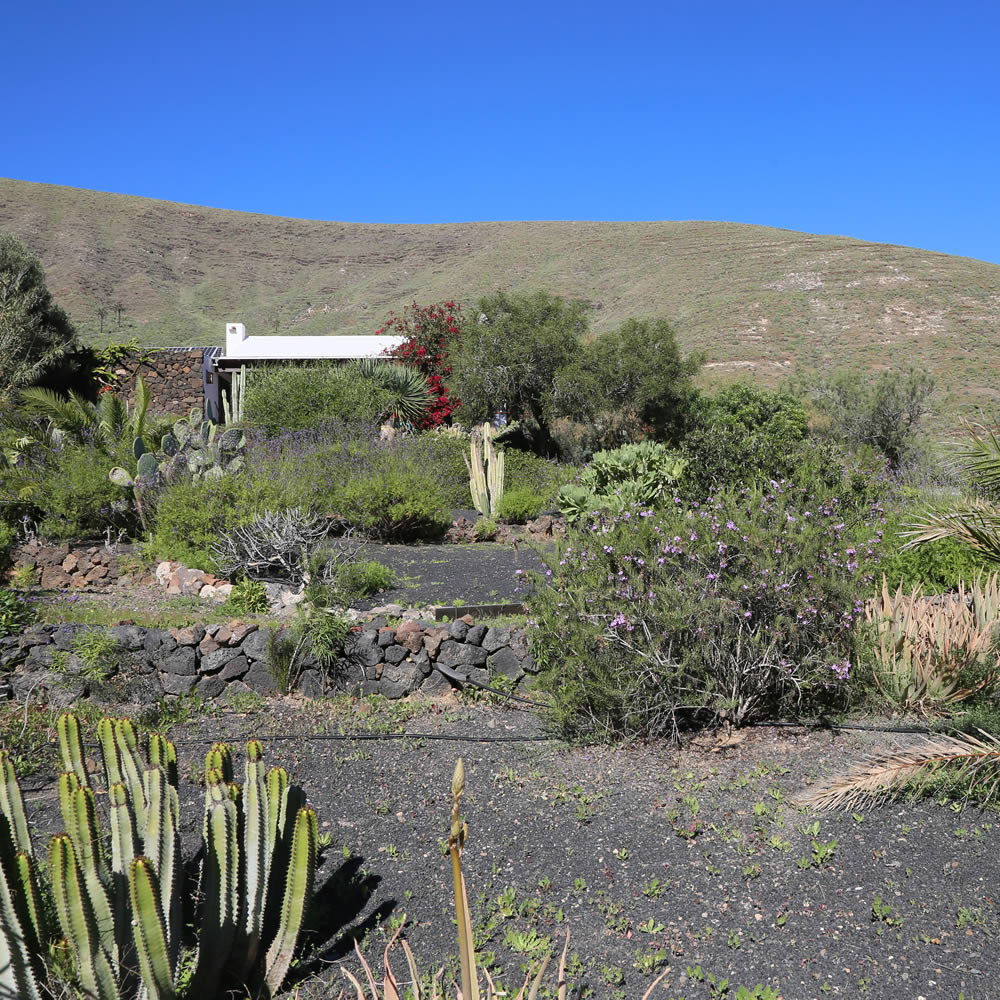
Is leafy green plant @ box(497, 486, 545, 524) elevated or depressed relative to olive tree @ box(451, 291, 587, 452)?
depressed

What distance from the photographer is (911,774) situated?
11.7 feet

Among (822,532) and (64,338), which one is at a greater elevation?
(64,338)

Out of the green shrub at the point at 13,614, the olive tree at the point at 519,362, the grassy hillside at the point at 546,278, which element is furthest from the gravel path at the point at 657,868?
the grassy hillside at the point at 546,278

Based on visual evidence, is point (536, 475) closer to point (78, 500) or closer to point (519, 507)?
point (519, 507)

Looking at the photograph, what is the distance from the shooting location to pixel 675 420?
2030 centimetres

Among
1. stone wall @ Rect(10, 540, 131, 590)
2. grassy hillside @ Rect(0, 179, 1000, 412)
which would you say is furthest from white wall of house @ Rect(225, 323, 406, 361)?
stone wall @ Rect(10, 540, 131, 590)

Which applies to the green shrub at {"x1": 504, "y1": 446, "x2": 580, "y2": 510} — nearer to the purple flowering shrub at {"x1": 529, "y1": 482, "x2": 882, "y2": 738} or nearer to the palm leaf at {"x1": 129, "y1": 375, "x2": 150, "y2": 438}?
the palm leaf at {"x1": 129, "y1": 375, "x2": 150, "y2": 438}

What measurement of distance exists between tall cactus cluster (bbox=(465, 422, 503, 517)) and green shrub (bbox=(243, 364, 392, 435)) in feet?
11.2

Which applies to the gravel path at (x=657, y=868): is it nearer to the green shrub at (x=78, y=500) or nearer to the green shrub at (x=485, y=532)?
the green shrub at (x=78, y=500)

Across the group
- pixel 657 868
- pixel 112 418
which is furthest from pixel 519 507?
pixel 657 868

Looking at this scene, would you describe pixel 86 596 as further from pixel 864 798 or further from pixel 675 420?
pixel 675 420

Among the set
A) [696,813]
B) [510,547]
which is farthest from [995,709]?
[510,547]

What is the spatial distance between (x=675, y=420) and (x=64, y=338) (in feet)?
54.4

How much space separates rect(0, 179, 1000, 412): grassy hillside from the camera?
109ft
